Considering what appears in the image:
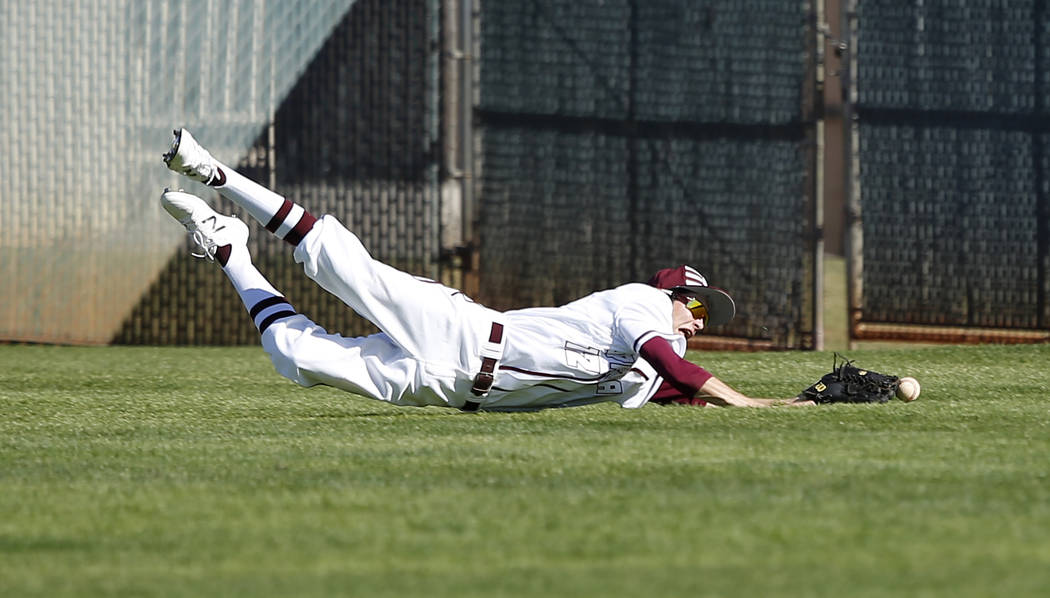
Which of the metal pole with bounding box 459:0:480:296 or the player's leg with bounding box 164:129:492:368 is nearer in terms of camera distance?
the player's leg with bounding box 164:129:492:368

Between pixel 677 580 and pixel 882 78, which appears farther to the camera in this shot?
pixel 882 78

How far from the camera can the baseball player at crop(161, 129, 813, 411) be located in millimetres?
4891

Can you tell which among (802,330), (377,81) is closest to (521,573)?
(802,330)

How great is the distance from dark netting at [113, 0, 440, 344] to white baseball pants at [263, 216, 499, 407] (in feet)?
12.2

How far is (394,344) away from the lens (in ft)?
16.6

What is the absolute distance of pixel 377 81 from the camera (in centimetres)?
878

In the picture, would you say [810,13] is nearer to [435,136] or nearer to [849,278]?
[849,278]

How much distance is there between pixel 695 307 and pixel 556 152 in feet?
11.9

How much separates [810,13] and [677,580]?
6.31m

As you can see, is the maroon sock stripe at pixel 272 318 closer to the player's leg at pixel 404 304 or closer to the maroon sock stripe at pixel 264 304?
the maroon sock stripe at pixel 264 304

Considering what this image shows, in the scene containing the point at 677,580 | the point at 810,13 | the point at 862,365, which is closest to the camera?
the point at 677,580

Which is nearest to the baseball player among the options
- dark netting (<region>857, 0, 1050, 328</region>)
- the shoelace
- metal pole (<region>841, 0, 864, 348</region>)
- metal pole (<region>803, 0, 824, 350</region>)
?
the shoelace

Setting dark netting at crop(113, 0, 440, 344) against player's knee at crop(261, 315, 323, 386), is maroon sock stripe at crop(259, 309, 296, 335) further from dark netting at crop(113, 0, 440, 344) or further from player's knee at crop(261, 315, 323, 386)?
dark netting at crop(113, 0, 440, 344)

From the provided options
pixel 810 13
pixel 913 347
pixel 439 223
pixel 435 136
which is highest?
pixel 810 13
